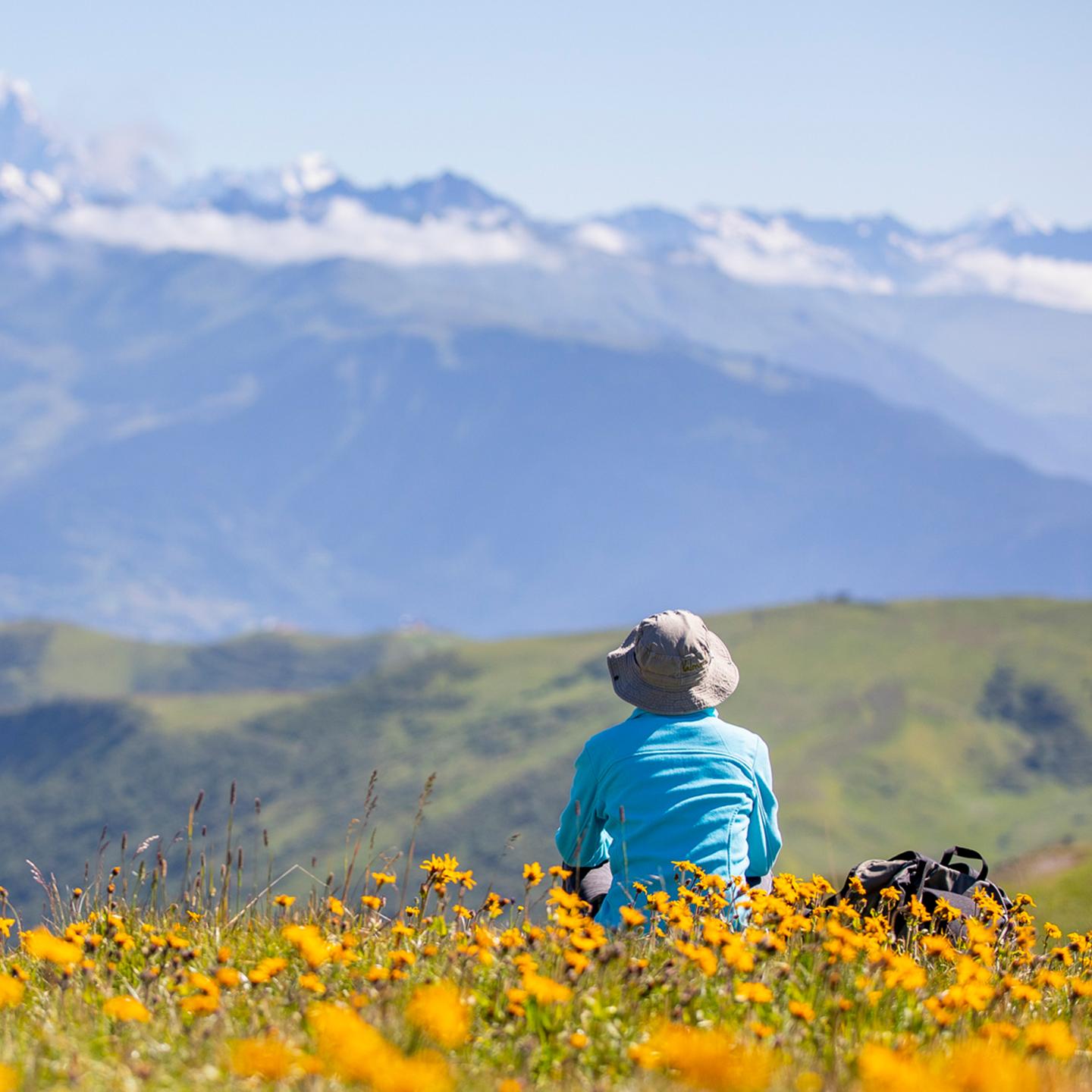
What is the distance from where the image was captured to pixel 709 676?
7492 mm

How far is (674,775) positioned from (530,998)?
2.75m

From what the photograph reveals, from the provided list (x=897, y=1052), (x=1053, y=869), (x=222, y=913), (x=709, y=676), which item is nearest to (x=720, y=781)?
(x=709, y=676)

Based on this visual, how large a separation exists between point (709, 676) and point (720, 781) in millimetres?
560

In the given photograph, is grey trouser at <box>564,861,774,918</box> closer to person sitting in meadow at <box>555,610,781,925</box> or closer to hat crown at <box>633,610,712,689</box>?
person sitting in meadow at <box>555,610,781,925</box>

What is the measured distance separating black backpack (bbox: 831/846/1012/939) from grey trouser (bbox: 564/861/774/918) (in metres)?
0.43

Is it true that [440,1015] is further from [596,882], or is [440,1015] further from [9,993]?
[596,882]

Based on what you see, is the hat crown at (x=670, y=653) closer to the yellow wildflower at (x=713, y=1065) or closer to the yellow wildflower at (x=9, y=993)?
the yellow wildflower at (x=9, y=993)

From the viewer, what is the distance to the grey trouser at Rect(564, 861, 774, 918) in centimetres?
743

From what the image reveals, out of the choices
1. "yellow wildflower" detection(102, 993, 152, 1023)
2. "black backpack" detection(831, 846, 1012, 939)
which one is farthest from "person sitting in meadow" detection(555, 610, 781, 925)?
"yellow wildflower" detection(102, 993, 152, 1023)

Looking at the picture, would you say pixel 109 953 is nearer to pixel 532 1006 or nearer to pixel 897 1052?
pixel 532 1006

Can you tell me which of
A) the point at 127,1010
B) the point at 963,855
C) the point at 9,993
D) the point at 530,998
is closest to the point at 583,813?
the point at 963,855

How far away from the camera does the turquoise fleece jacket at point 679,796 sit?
23.7ft

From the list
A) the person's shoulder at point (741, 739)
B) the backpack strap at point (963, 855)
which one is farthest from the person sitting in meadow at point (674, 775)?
the backpack strap at point (963, 855)

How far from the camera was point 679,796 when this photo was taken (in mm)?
7258
